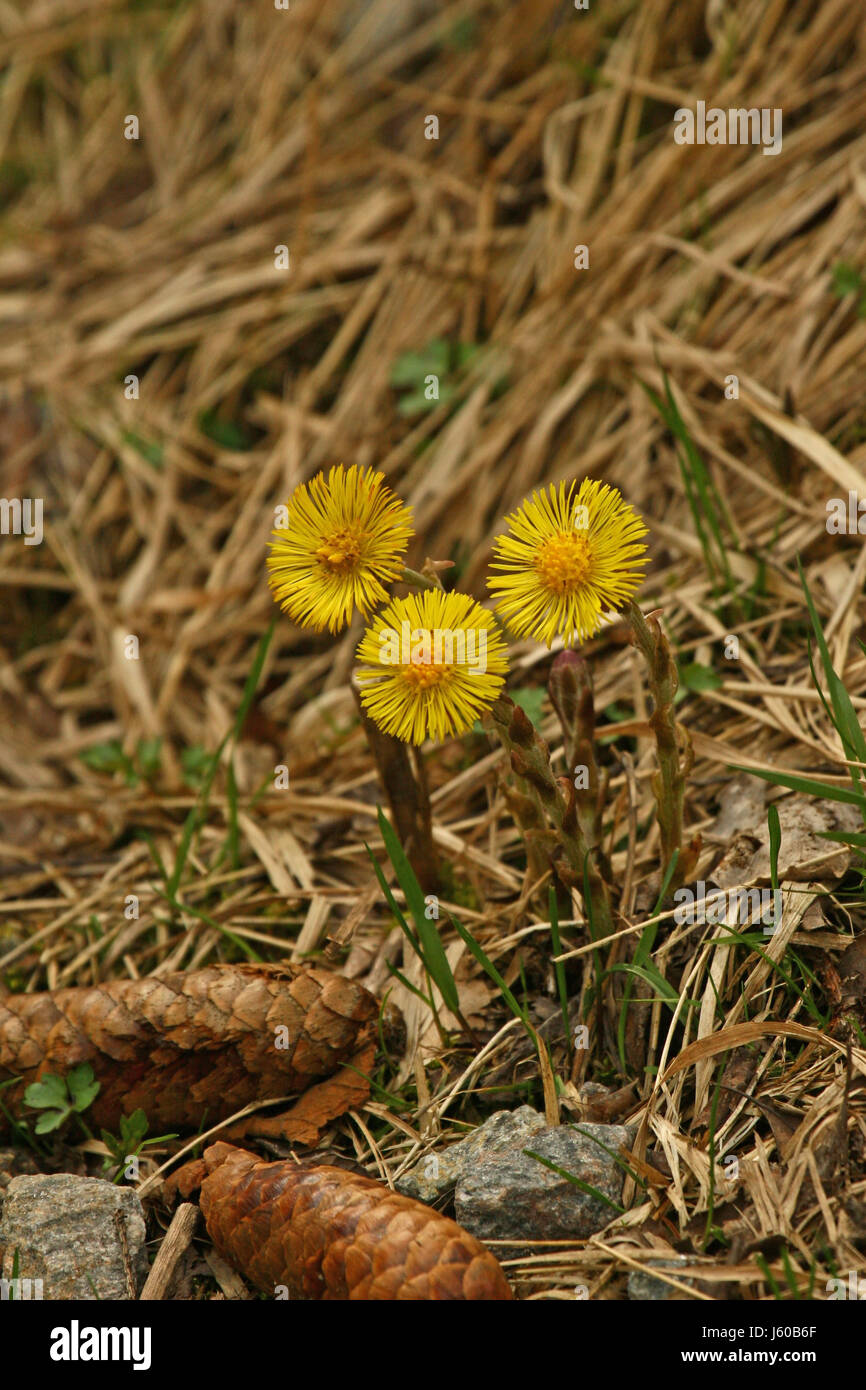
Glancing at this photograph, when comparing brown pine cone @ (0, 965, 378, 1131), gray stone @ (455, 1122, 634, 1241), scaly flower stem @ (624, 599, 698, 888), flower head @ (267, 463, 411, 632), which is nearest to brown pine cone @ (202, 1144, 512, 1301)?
gray stone @ (455, 1122, 634, 1241)

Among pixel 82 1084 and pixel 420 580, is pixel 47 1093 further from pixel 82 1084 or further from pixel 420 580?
pixel 420 580

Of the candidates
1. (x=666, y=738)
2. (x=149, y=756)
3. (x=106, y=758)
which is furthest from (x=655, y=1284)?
(x=106, y=758)

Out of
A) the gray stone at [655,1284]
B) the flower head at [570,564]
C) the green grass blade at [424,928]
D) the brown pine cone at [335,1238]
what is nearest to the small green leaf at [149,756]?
the green grass blade at [424,928]

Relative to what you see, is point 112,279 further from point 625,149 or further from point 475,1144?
point 475,1144

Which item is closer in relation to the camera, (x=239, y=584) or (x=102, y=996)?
(x=102, y=996)

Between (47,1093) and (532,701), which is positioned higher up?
(532,701)

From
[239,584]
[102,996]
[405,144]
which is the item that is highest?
[405,144]
